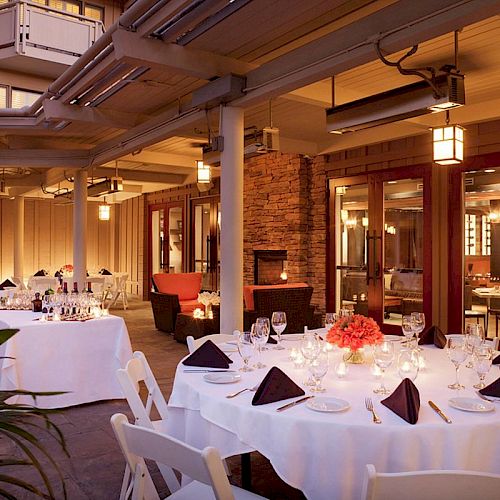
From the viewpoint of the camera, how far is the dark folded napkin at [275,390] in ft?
7.29

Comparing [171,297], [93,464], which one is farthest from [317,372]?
[171,297]

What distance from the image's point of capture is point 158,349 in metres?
7.52

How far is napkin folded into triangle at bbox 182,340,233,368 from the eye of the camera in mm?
2818

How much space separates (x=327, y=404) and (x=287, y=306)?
4876mm

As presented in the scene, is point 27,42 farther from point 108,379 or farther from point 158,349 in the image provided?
point 108,379

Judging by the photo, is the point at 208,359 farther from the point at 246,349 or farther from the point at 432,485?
the point at 432,485

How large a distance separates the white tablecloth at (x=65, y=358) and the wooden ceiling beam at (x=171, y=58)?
2.36 m

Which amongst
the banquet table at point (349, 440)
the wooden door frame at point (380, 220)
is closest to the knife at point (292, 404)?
the banquet table at point (349, 440)

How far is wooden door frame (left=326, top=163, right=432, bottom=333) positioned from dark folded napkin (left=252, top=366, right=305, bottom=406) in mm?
5646

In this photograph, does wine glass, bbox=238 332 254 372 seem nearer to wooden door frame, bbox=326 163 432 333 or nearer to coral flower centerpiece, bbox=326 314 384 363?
coral flower centerpiece, bbox=326 314 384 363

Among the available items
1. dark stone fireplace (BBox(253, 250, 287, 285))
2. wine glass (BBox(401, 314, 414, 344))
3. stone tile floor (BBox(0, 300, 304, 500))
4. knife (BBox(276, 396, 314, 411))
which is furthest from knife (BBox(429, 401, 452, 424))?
dark stone fireplace (BBox(253, 250, 287, 285))

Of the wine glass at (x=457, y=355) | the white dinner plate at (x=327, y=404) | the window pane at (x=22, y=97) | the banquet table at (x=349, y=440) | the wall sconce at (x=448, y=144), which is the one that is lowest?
the banquet table at (x=349, y=440)

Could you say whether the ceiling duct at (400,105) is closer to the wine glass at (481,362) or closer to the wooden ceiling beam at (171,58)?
the wooden ceiling beam at (171,58)

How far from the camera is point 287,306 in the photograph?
705 cm
